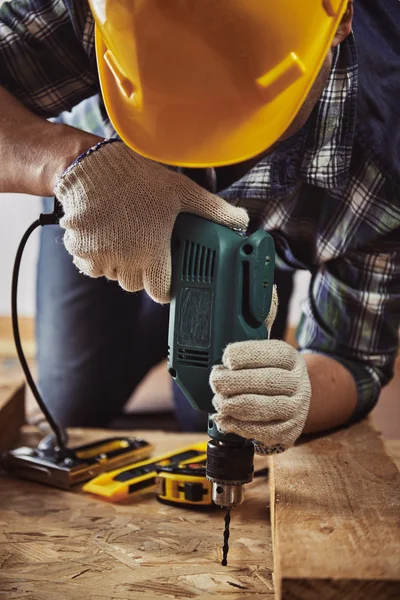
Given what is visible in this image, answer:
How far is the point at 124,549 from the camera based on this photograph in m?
1.25

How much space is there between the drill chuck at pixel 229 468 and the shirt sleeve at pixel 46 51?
89 centimetres

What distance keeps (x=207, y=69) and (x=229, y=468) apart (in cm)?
66

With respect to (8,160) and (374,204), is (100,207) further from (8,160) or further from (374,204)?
(374,204)

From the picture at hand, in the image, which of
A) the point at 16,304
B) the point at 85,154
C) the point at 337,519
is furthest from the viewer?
the point at 16,304

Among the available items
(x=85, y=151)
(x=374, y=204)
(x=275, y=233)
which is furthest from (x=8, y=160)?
(x=374, y=204)

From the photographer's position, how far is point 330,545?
1.06 m

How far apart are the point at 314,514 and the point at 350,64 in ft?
2.90

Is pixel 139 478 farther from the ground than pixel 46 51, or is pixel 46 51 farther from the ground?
pixel 46 51

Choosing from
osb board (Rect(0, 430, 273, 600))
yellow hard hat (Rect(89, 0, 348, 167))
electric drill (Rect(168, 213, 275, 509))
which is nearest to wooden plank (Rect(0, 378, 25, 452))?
osb board (Rect(0, 430, 273, 600))

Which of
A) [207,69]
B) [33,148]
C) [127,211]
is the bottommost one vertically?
[127,211]

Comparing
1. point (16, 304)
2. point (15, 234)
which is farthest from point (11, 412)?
point (15, 234)

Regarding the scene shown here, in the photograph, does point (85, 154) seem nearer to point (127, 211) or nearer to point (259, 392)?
point (127, 211)

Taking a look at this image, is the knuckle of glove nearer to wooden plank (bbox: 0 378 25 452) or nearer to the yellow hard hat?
the yellow hard hat

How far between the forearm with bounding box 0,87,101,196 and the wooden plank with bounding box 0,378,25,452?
0.59 meters
